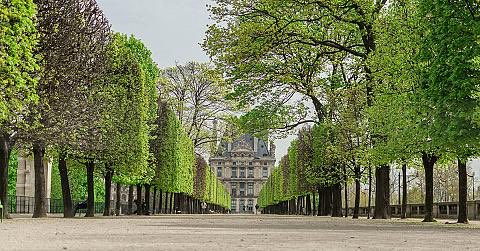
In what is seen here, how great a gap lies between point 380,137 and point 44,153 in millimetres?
16349

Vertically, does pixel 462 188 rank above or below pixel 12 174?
below

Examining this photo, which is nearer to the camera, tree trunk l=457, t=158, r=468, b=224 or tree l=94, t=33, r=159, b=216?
tree trunk l=457, t=158, r=468, b=224

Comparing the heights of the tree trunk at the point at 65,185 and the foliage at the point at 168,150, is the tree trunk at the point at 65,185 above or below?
below

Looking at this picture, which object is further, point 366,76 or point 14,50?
point 366,76

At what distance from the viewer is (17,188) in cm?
7400

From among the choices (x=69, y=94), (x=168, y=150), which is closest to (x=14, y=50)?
(x=69, y=94)

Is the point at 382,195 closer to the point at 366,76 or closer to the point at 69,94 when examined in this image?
the point at 366,76

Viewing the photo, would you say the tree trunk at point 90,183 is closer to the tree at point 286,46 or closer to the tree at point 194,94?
the tree at point 286,46

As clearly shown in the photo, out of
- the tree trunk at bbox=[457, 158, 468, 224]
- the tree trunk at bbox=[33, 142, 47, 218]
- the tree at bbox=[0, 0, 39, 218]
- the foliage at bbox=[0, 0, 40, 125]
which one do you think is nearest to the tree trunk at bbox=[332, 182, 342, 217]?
the tree trunk at bbox=[457, 158, 468, 224]

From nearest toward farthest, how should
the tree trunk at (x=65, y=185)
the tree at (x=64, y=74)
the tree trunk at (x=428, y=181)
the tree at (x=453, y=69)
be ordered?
the tree at (x=453, y=69), the tree at (x=64, y=74), the tree trunk at (x=428, y=181), the tree trunk at (x=65, y=185)

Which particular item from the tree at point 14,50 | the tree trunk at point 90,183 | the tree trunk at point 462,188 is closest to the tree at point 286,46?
the tree trunk at point 462,188

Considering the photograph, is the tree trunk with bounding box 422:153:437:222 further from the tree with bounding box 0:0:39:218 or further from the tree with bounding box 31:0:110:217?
the tree with bounding box 0:0:39:218

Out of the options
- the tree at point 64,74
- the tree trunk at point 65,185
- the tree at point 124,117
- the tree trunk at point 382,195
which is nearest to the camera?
the tree at point 64,74

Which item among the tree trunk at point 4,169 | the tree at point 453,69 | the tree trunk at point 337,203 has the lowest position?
the tree trunk at point 337,203
